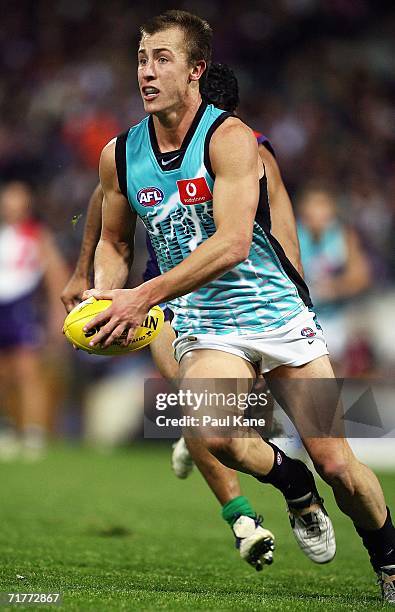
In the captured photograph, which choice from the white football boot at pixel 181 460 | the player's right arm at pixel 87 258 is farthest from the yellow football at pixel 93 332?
the white football boot at pixel 181 460

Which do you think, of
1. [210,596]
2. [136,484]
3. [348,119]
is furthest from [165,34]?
[348,119]

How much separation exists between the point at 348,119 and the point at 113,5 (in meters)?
4.55

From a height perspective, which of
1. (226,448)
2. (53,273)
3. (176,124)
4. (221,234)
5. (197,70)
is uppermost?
(197,70)

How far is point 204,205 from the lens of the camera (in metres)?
4.85

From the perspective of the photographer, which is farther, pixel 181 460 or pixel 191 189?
pixel 181 460

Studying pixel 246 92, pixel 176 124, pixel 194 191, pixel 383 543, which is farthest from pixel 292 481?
pixel 246 92

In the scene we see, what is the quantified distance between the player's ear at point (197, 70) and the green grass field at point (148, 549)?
87.0 inches

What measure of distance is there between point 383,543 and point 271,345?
103 centimetres

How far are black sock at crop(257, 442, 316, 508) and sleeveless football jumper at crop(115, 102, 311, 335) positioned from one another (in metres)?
0.66

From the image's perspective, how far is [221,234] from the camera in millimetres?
4531

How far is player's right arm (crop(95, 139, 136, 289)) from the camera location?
513 cm

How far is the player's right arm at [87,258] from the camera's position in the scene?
18.9 feet

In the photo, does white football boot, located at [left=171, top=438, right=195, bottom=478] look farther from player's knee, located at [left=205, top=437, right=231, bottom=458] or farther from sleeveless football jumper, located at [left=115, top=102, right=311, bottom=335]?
player's knee, located at [left=205, top=437, right=231, bottom=458]
